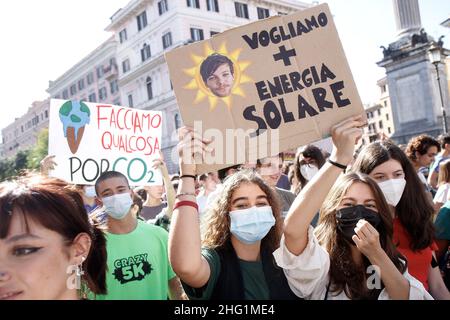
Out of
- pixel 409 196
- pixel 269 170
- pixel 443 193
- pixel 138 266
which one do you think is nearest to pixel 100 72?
pixel 269 170

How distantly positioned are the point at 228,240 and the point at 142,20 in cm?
4361

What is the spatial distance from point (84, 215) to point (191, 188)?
51 cm

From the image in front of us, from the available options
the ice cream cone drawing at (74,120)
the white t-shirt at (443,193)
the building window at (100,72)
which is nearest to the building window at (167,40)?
the building window at (100,72)

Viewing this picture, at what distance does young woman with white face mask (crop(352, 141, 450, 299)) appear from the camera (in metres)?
2.78

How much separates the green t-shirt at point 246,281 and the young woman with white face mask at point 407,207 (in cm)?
98

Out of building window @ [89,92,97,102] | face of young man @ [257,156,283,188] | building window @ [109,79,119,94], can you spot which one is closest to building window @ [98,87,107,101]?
building window @ [89,92,97,102]

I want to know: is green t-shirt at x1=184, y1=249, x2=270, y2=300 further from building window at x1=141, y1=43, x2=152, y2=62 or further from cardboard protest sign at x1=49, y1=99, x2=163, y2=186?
building window at x1=141, y1=43, x2=152, y2=62

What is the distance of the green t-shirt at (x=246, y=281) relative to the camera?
2256 millimetres

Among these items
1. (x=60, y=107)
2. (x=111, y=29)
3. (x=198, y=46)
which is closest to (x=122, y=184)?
(x=60, y=107)

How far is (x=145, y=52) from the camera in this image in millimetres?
43375

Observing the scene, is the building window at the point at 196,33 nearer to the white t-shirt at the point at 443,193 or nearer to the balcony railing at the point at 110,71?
the balcony railing at the point at 110,71

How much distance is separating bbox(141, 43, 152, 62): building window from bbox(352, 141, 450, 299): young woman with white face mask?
4144cm

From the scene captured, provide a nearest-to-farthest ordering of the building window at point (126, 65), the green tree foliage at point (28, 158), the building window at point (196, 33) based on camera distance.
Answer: the building window at point (196, 33) < the building window at point (126, 65) < the green tree foliage at point (28, 158)
